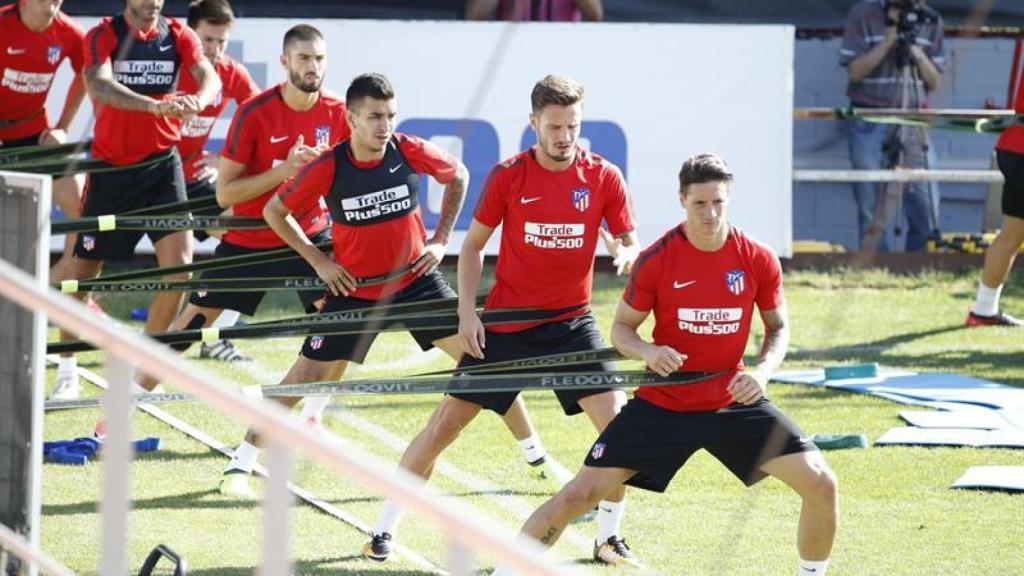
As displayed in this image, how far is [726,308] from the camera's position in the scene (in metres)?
6.40

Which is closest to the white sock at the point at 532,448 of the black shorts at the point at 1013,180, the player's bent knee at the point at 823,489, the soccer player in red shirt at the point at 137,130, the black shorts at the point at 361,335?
the black shorts at the point at 361,335

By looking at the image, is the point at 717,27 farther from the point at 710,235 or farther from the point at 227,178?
the point at 710,235

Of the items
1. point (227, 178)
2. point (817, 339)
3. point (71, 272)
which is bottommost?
point (817, 339)

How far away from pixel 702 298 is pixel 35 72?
19.3 feet

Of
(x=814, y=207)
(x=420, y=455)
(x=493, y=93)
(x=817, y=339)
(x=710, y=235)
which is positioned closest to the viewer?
(x=710, y=235)

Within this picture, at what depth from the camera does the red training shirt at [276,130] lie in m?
8.73

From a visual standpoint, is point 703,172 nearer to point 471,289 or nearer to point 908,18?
point 471,289

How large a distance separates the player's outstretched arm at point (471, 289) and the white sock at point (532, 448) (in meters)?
1.20

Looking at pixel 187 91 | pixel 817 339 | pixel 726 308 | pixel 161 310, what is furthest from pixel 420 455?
pixel 817 339

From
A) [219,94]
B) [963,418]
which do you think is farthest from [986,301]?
[219,94]

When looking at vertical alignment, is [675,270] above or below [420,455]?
above

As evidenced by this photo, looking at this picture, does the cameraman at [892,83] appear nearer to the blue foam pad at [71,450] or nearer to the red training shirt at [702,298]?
the blue foam pad at [71,450]

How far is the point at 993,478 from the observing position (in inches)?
328

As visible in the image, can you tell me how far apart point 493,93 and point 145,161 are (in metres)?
4.28
